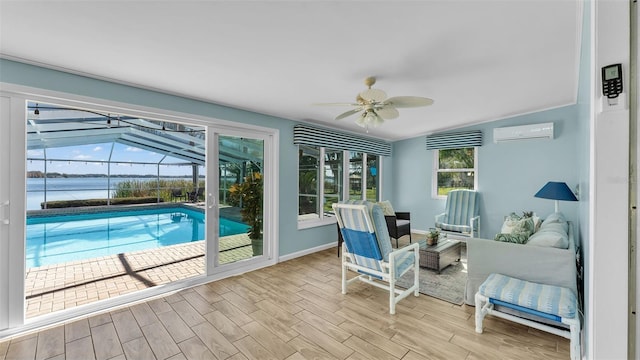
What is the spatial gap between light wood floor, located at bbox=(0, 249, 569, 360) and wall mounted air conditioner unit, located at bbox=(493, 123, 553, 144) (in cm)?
362

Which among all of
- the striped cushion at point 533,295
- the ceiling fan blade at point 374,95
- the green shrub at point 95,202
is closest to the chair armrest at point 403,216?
the striped cushion at point 533,295

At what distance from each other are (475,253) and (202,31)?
3027 millimetres

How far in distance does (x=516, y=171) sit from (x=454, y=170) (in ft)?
3.59

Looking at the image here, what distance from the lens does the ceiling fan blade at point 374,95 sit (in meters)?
2.29

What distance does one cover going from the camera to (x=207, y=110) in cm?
322

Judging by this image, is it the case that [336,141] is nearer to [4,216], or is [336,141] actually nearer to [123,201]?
[4,216]

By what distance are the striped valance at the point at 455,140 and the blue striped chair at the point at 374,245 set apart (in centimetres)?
341

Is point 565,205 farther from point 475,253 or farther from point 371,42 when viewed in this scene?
point 371,42

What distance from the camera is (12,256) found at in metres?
2.12

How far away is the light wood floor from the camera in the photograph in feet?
6.20

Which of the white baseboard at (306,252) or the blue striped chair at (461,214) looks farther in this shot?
the blue striped chair at (461,214)

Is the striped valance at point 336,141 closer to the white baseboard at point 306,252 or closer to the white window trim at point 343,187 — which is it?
the white window trim at point 343,187

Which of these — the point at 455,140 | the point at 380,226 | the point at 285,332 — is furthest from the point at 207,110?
the point at 455,140

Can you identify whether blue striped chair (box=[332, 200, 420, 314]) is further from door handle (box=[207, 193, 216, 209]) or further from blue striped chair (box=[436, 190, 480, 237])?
blue striped chair (box=[436, 190, 480, 237])
